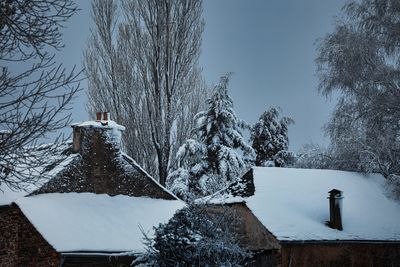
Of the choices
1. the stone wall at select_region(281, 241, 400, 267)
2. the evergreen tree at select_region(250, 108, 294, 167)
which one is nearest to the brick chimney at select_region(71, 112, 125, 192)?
the stone wall at select_region(281, 241, 400, 267)

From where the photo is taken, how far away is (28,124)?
24.8ft

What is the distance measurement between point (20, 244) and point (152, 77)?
14532 millimetres

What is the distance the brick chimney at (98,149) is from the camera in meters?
18.2

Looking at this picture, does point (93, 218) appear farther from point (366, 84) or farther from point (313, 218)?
point (366, 84)

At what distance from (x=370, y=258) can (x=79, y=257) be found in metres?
9.73

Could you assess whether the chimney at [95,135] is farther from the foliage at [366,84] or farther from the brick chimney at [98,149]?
the foliage at [366,84]

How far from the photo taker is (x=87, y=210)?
17.0m

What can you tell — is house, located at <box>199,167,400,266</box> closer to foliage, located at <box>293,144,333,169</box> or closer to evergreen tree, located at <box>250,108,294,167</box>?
foliage, located at <box>293,144,333,169</box>

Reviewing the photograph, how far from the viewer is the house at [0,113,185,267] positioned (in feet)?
50.5

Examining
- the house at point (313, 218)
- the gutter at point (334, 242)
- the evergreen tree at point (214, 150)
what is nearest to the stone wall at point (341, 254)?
the house at point (313, 218)

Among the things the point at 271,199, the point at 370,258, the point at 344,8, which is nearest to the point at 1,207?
the point at 271,199

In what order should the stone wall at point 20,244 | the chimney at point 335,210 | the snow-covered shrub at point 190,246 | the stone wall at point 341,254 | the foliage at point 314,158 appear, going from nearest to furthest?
1. the snow-covered shrub at point 190,246
2. the stone wall at point 20,244
3. the stone wall at point 341,254
4. the chimney at point 335,210
5. the foliage at point 314,158

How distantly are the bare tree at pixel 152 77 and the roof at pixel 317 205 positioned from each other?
814cm

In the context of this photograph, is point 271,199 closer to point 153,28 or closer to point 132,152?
point 132,152
